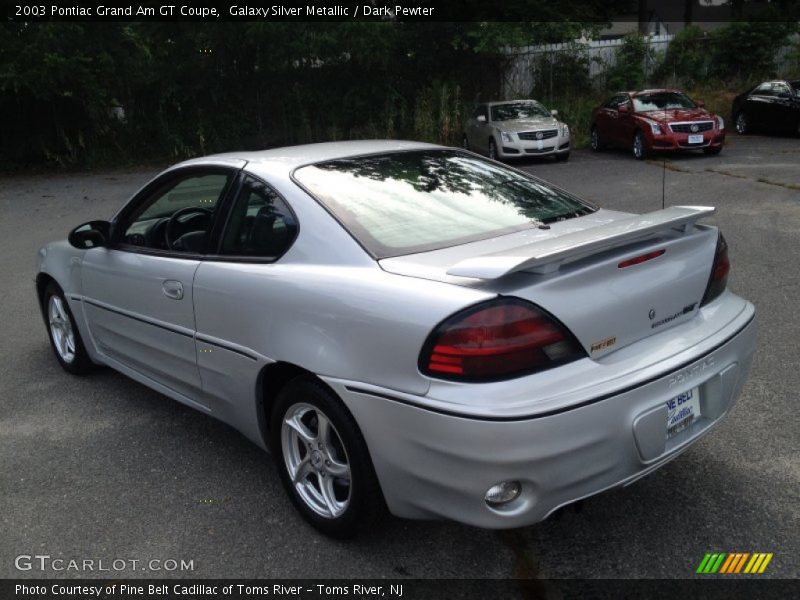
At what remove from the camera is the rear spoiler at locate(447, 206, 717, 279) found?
2586 mm

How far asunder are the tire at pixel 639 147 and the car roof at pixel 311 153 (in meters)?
13.9

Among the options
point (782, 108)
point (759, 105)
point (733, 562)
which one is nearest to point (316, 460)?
point (733, 562)

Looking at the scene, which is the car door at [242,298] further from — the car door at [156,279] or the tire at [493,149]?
the tire at [493,149]

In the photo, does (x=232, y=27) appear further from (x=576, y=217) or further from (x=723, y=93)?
(x=576, y=217)

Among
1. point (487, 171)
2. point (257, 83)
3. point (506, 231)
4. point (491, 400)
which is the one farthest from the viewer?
point (257, 83)

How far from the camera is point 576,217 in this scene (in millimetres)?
3578

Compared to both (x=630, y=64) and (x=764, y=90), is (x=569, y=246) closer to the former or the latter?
(x=764, y=90)

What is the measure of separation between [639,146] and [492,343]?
1572cm

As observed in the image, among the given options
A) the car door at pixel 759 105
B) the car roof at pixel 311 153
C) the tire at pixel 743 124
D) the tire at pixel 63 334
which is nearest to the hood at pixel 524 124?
the car door at pixel 759 105

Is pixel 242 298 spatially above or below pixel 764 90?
above

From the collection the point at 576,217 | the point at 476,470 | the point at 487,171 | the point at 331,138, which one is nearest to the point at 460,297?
the point at 476,470

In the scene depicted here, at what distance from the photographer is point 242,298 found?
10.9 feet

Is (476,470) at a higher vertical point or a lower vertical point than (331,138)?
higher

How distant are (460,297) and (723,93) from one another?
24.1m
